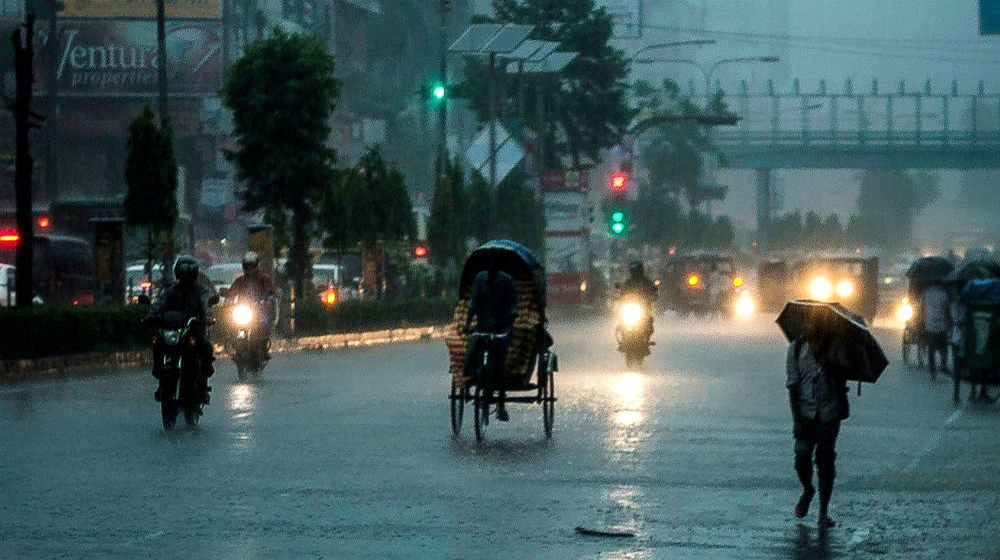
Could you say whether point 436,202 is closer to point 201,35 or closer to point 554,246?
point 554,246

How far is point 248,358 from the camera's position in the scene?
27.3 m

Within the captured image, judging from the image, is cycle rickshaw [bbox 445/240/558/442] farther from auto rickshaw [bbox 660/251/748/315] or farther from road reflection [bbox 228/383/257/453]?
auto rickshaw [bbox 660/251/748/315]

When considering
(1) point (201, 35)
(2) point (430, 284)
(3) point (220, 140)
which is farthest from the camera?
(3) point (220, 140)

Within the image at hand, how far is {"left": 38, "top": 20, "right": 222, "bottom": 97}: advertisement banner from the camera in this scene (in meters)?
76.2

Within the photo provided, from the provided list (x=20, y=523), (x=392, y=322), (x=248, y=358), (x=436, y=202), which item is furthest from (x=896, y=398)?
(x=436, y=202)

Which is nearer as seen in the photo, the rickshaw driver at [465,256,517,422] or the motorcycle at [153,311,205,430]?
the rickshaw driver at [465,256,517,422]

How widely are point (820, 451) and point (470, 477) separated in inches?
124

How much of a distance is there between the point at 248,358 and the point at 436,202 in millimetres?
32127

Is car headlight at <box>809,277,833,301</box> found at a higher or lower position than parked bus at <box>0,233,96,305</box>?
lower

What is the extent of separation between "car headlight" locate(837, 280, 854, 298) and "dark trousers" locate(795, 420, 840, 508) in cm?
Answer: 4550

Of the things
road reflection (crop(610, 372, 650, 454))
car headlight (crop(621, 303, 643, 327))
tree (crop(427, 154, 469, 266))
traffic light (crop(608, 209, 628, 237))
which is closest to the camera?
road reflection (crop(610, 372, 650, 454))

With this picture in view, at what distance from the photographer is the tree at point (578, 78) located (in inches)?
3428

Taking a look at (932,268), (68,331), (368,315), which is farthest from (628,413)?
(368,315)

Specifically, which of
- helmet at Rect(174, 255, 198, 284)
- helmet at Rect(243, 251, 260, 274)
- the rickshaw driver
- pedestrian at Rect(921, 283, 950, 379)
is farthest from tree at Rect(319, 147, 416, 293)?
the rickshaw driver
